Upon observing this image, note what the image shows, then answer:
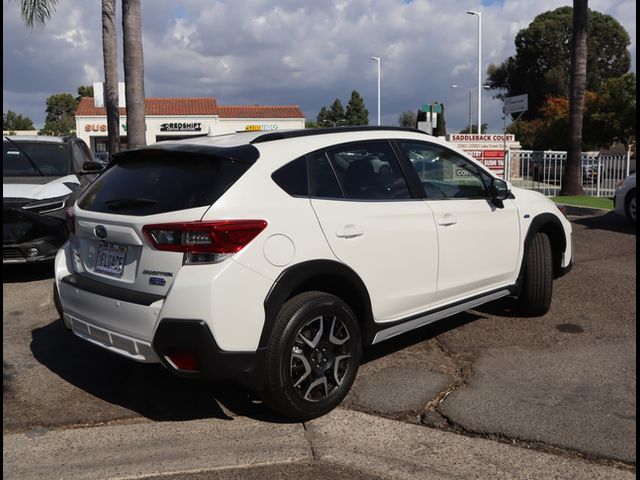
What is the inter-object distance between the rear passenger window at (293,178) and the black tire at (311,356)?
62 centimetres

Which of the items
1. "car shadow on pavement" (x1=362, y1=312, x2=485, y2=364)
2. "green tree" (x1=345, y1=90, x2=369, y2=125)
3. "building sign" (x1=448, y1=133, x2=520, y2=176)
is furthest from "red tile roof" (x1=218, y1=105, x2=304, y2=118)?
"car shadow on pavement" (x1=362, y1=312, x2=485, y2=364)

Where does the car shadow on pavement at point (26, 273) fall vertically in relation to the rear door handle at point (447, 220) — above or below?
below

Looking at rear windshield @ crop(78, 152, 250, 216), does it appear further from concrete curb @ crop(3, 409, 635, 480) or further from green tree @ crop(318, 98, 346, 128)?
green tree @ crop(318, 98, 346, 128)

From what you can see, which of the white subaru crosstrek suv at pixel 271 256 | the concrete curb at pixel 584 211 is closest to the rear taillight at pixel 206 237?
the white subaru crosstrek suv at pixel 271 256

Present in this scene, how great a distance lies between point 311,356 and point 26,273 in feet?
18.6

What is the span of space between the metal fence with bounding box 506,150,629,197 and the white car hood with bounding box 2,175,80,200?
13.6 metres

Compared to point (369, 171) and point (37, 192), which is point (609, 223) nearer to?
point (369, 171)

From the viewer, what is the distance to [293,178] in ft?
12.5

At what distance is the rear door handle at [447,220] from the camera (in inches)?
180

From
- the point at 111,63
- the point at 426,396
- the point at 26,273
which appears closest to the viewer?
the point at 426,396

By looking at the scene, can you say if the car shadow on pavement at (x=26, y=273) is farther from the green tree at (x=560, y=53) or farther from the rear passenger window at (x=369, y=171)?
the green tree at (x=560, y=53)

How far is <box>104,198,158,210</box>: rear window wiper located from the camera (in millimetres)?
3651

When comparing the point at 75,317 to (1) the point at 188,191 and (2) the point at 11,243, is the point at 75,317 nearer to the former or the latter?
(1) the point at 188,191

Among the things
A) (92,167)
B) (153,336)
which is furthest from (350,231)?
(92,167)
